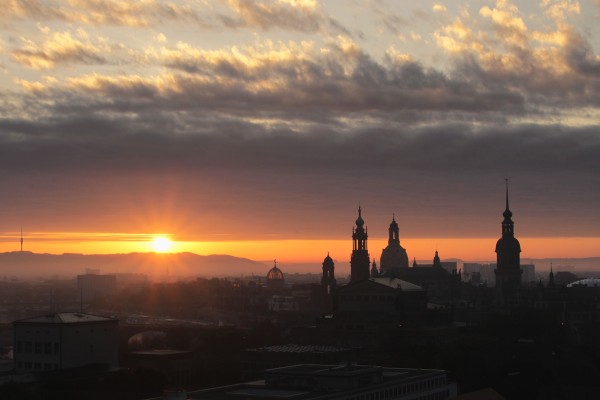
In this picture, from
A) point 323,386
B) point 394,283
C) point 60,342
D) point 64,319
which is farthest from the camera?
point 394,283

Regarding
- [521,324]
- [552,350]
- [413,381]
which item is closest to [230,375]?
[413,381]

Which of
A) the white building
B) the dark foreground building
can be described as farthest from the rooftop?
the white building

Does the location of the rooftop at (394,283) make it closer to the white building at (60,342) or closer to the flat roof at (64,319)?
the flat roof at (64,319)

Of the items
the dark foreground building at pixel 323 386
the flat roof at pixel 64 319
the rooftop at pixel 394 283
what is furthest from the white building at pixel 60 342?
the rooftop at pixel 394 283

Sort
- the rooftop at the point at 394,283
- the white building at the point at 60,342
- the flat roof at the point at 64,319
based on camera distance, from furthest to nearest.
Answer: the rooftop at the point at 394,283 < the flat roof at the point at 64,319 < the white building at the point at 60,342

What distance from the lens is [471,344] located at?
149750 mm

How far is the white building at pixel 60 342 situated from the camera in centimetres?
10300

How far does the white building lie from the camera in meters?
103

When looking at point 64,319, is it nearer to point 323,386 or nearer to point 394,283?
point 323,386

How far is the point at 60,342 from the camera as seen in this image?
103 m

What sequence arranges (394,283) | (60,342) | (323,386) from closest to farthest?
(323,386)
(60,342)
(394,283)

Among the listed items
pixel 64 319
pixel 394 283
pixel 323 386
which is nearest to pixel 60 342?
pixel 64 319

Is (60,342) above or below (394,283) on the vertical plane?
below

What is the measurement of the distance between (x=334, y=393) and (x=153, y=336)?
90.6 metres
